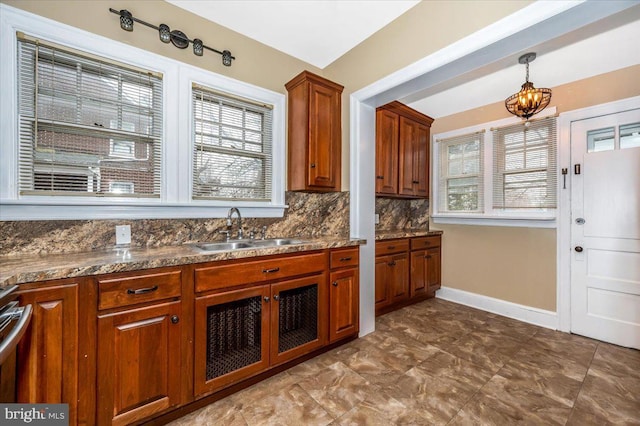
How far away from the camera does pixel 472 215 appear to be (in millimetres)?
3633

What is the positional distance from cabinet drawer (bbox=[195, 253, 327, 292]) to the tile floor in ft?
2.61

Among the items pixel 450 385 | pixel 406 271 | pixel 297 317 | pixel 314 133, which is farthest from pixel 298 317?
pixel 406 271

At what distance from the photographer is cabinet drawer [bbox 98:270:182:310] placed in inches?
54.7

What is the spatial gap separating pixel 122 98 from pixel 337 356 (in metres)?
2.73

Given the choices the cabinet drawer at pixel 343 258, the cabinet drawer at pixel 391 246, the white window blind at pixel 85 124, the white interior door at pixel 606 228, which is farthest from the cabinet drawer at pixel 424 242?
the white window blind at pixel 85 124

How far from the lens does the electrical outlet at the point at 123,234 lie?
76.4 inches

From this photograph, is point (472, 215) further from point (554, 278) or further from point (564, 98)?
point (564, 98)

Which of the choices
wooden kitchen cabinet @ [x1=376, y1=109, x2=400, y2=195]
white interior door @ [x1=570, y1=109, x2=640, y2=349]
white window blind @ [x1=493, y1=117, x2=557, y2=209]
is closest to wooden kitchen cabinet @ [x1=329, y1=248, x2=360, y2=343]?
wooden kitchen cabinet @ [x1=376, y1=109, x2=400, y2=195]

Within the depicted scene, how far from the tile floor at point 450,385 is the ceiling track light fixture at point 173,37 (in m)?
2.74

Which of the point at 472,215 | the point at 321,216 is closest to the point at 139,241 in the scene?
the point at 321,216

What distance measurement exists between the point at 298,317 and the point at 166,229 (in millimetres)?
1308

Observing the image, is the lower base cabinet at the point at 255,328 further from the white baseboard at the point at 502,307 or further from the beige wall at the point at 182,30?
the white baseboard at the point at 502,307

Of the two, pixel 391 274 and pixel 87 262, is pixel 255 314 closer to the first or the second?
pixel 87 262

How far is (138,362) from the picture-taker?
1477 millimetres
